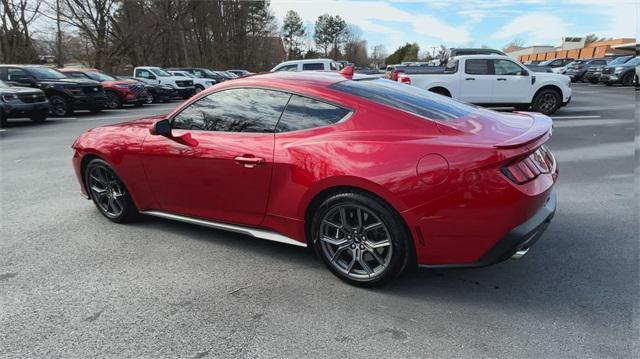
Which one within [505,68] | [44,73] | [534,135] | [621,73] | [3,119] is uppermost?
[621,73]

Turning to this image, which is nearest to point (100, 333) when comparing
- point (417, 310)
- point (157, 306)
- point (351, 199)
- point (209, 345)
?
point (157, 306)

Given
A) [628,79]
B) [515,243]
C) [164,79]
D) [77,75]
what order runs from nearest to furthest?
[515,243] < [77,75] < [628,79] < [164,79]

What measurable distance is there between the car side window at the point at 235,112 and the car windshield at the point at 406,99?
513 mm

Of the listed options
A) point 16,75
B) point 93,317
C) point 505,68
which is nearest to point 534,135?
point 93,317

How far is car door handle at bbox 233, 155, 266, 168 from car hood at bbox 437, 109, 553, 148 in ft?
4.32

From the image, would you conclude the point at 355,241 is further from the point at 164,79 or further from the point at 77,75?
the point at 164,79

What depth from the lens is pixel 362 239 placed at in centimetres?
291

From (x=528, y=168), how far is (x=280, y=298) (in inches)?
73.0

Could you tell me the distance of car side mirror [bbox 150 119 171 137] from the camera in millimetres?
3536

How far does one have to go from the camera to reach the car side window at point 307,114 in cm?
303

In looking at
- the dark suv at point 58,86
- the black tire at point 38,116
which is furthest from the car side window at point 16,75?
the black tire at point 38,116

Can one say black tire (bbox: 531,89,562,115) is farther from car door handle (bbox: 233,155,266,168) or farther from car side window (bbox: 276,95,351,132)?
car door handle (bbox: 233,155,266,168)

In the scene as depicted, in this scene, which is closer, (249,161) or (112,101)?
(249,161)

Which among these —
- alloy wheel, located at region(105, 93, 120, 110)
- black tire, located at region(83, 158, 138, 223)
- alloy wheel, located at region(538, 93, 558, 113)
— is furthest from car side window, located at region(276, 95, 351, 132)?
alloy wheel, located at region(105, 93, 120, 110)
